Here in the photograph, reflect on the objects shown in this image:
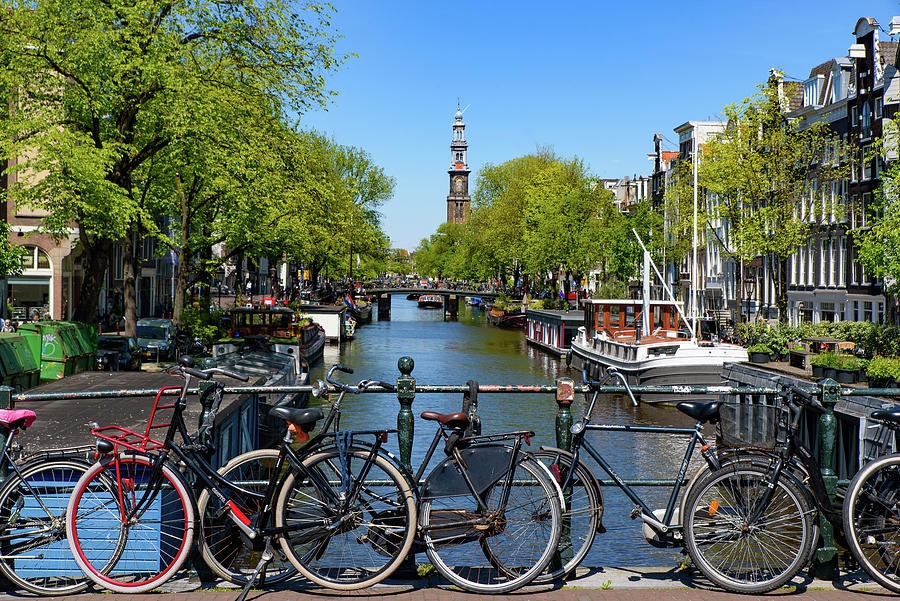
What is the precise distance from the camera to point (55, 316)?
47375mm

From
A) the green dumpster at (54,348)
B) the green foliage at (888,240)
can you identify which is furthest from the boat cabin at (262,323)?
the green foliage at (888,240)

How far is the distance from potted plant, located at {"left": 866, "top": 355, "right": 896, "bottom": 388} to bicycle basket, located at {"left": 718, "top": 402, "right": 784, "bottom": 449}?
17.1 metres

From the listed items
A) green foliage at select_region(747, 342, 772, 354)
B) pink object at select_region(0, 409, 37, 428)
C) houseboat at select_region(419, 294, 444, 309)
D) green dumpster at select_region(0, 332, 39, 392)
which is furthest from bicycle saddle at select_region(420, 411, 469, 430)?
→ houseboat at select_region(419, 294, 444, 309)

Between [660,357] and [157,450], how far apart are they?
33.5 m

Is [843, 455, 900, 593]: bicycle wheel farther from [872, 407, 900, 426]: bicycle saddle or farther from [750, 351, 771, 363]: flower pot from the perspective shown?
[750, 351, 771, 363]: flower pot

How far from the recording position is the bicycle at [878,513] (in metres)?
5.96

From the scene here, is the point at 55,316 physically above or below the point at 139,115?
below

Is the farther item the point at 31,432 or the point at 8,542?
the point at 31,432

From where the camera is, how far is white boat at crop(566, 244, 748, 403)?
36.8 metres

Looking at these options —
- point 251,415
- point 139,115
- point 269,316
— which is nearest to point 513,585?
point 251,415

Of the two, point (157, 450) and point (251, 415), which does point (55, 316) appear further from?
point (157, 450)

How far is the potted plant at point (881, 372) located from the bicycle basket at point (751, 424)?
17.1 meters

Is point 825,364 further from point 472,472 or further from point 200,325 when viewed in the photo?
point 472,472

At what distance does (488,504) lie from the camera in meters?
6.11
